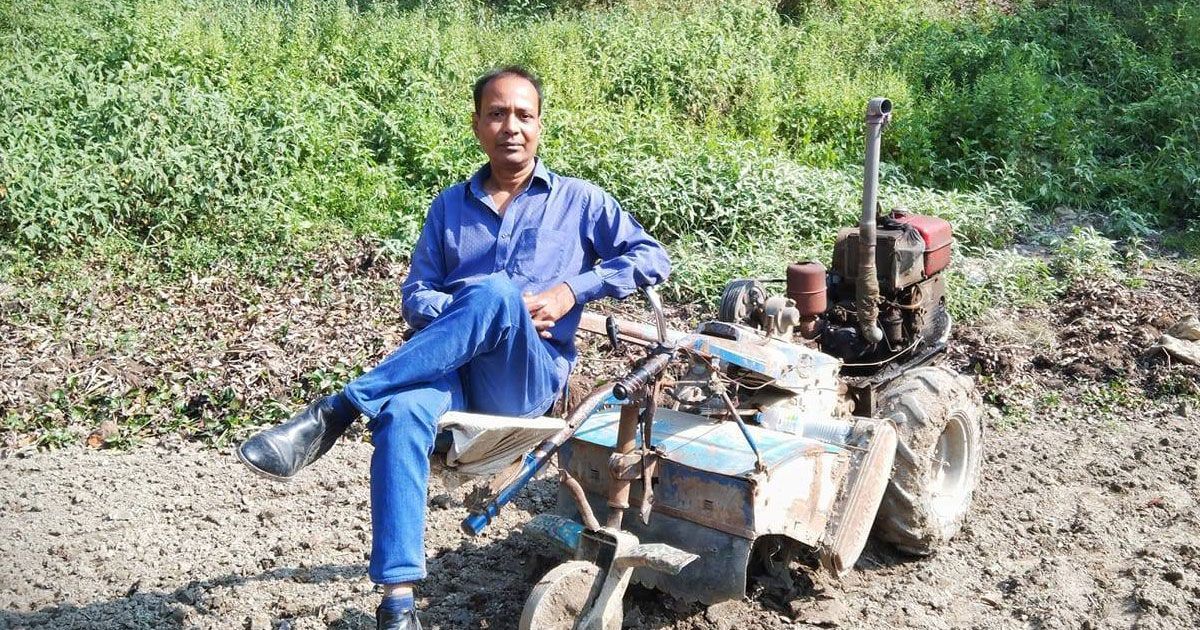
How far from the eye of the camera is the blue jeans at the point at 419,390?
134 inches

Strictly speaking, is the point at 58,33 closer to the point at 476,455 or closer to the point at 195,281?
the point at 195,281

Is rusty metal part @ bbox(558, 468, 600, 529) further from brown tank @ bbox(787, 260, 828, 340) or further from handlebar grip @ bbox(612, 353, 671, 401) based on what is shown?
brown tank @ bbox(787, 260, 828, 340)

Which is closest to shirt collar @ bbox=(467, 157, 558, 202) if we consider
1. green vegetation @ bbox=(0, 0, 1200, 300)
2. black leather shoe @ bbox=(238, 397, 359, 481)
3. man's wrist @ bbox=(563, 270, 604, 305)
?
man's wrist @ bbox=(563, 270, 604, 305)

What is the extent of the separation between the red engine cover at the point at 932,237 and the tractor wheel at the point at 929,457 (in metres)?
0.56

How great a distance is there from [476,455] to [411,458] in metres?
0.32

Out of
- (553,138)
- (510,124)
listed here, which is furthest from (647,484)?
(553,138)

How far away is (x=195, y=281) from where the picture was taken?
23.8 ft

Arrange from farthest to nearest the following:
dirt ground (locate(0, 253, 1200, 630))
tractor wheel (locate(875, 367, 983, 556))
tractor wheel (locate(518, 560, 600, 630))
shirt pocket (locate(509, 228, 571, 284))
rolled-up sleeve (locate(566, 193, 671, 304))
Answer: tractor wheel (locate(875, 367, 983, 556)) < dirt ground (locate(0, 253, 1200, 630)) < shirt pocket (locate(509, 228, 571, 284)) < rolled-up sleeve (locate(566, 193, 671, 304)) < tractor wheel (locate(518, 560, 600, 630))

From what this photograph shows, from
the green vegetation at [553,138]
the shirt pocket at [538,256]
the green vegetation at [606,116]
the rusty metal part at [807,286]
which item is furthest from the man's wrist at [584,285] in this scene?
the green vegetation at [606,116]

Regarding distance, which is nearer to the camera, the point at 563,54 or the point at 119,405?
the point at 119,405

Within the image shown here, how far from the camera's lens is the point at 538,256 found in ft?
13.3

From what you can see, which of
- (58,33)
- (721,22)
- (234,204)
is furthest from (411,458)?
(721,22)

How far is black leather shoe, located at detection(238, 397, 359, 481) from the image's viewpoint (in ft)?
11.1

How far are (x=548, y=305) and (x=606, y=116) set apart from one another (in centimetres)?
614
